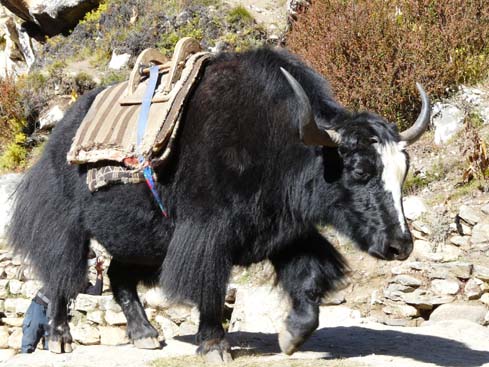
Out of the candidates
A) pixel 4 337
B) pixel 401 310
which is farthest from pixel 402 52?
pixel 4 337

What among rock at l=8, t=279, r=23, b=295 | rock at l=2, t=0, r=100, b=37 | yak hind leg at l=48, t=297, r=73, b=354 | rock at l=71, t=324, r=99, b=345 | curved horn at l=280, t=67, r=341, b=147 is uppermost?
rock at l=2, t=0, r=100, b=37

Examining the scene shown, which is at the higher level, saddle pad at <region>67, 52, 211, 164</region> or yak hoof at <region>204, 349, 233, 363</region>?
saddle pad at <region>67, 52, 211, 164</region>

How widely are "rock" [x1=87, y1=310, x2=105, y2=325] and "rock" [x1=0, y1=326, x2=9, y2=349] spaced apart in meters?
1.22

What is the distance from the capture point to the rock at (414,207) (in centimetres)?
649

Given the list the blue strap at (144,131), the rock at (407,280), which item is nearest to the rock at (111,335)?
the rock at (407,280)

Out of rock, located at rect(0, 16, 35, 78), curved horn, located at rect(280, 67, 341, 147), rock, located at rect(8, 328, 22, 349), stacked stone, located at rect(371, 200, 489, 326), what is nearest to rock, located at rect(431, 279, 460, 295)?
stacked stone, located at rect(371, 200, 489, 326)

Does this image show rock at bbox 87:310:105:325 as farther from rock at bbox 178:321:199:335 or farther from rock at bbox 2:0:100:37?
rock at bbox 2:0:100:37

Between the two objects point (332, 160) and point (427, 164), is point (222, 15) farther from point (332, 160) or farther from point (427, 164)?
point (332, 160)

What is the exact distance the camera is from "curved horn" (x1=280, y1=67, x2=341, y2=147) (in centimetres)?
342

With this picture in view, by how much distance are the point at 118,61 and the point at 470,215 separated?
7039 millimetres

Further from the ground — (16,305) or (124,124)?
(124,124)

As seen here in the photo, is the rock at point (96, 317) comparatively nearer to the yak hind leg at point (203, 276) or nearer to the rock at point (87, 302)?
the rock at point (87, 302)

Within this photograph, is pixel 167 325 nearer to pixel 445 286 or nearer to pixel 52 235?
pixel 445 286

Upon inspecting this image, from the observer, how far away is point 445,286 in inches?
229
